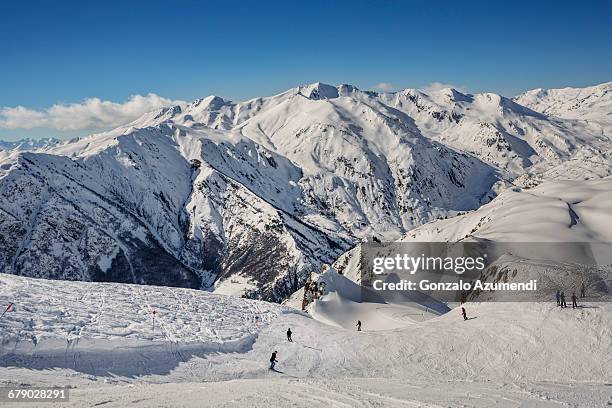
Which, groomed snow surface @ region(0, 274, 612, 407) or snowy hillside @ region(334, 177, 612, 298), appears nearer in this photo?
groomed snow surface @ region(0, 274, 612, 407)

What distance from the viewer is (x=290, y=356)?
41.3 meters

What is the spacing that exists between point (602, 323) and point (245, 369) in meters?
28.9

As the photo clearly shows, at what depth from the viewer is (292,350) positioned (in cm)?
Answer: 4250

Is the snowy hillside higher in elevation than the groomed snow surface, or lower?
higher

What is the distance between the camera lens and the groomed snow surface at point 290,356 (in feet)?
97.6

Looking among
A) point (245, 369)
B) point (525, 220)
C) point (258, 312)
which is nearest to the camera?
→ point (245, 369)

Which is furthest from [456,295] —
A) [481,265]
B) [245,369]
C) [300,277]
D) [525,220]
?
[300,277]

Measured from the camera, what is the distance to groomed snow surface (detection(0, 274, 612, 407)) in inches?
1171

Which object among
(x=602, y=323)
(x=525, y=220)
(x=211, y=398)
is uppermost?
(x=525, y=220)

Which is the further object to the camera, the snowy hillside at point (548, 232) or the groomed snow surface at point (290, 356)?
the snowy hillside at point (548, 232)

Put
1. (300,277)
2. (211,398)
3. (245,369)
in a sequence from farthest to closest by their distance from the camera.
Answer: (300,277), (245,369), (211,398)

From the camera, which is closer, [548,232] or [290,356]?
[290,356]

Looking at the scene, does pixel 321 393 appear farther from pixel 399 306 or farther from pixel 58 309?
pixel 399 306

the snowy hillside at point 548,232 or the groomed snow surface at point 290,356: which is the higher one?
the snowy hillside at point 548,232
